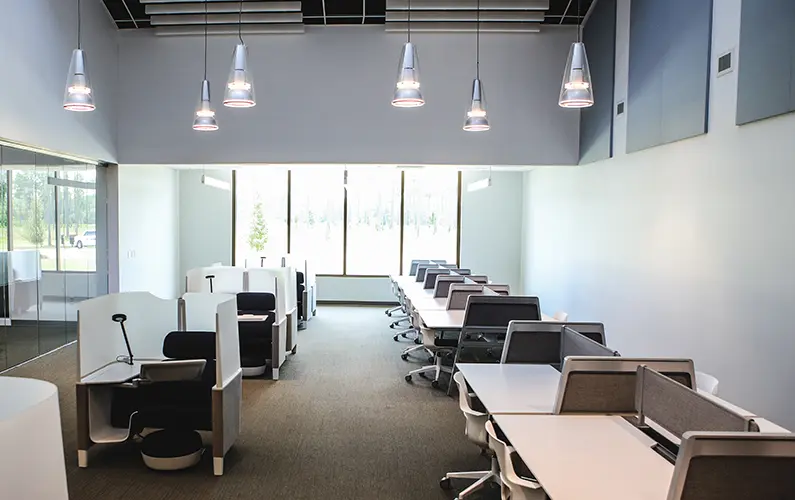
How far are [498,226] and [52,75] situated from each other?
7879 millimetres

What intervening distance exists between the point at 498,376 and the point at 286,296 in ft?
12.7

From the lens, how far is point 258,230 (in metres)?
11.8

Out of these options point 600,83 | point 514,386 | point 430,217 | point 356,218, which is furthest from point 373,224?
point 514,386

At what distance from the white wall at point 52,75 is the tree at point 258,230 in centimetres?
376

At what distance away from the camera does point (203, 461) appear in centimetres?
421

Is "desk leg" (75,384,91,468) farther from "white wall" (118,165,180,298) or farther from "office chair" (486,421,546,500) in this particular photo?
"white wall" (118,165,180,298)

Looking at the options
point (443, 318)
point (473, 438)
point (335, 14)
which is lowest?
point (473, 438)

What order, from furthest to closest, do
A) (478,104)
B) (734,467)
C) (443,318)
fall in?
1. (443,318)
2. (478,104)
3. (734,467)

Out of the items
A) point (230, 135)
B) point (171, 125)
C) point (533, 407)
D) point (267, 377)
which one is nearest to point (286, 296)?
point (267, 377)

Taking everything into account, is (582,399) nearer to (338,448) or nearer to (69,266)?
(338,448)

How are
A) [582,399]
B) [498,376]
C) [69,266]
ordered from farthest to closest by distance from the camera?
[69,266]
[498,376]
[582,399]

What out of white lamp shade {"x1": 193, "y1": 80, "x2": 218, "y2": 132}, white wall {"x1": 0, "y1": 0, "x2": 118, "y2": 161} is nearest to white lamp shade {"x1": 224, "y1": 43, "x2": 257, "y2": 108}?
white lamp shade {"x1": 193, "y1": 80, "x2": 218, "y2": 132}

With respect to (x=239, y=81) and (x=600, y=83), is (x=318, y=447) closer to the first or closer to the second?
(x=239, y=81)

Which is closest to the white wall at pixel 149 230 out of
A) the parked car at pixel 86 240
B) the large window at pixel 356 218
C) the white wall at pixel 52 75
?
the parked car at pixel 86 240
